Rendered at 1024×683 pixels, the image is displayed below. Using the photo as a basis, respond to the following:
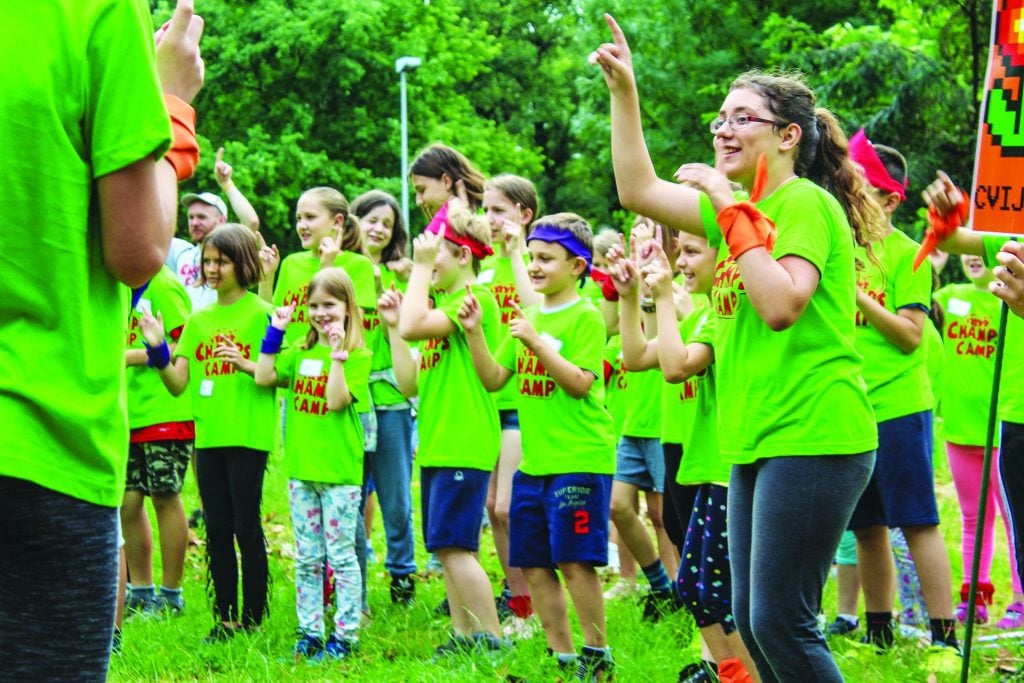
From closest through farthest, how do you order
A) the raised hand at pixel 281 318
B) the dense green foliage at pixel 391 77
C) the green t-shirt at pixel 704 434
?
the green t-shirt at pixel 704 434 → the raised hand at pixel 281 318 → the dense green foliage at pixel 391 77

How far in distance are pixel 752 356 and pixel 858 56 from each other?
16430 mm

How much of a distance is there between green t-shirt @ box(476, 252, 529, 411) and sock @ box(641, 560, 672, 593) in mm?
1155

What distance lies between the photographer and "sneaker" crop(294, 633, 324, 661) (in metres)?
5.94

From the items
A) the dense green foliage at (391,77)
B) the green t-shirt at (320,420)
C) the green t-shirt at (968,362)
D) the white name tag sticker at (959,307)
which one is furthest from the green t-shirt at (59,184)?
the dense green foliage at (391,77)

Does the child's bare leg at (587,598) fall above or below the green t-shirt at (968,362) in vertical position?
below

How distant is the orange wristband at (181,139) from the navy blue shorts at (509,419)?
15.1 feet

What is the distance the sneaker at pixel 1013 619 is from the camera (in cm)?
667

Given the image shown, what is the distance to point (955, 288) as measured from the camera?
23.7 ft

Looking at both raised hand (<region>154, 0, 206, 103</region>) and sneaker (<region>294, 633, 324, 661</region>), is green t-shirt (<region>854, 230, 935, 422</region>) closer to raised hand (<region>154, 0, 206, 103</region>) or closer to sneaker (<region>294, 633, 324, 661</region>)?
sneaker (<region>294, 633, 324, 661</region>)

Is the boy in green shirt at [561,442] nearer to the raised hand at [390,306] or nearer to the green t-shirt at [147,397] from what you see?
the raised hand at [390,306]

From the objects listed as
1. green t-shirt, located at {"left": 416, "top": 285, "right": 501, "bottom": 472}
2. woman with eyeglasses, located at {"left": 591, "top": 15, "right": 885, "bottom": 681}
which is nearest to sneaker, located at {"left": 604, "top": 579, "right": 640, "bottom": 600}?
green t-shirt, located at {"left": 416, "top": 285, "right": 501, "bottom": 472}

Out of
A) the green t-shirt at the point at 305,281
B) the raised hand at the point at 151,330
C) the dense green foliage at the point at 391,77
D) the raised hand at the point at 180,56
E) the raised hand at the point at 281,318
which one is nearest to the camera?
the raised hand at the point at 180,56

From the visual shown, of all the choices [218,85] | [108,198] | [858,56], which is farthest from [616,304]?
[218,85]

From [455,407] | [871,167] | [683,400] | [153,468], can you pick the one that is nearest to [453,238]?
[455,407]
